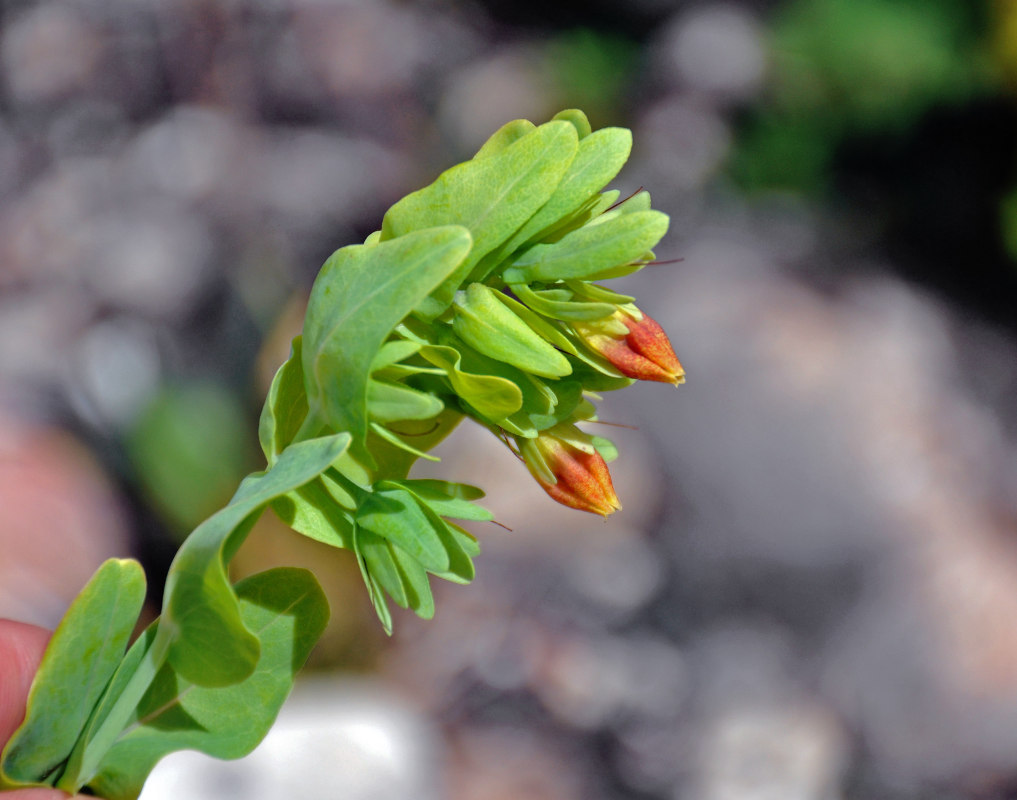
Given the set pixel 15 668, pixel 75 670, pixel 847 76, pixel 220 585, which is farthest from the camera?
pixel 847 76

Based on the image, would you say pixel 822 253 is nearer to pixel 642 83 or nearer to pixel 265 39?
pixel 642 83

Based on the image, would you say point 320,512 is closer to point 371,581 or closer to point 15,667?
point 371,581

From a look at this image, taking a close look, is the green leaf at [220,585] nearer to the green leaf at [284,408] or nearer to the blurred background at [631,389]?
the green leaf at [284,408]

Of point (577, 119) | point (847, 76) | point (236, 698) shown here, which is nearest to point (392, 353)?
point (577, 119)

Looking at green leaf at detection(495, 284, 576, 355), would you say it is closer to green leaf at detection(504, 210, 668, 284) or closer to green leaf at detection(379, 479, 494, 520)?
green leaf at detection(504, 210, 668, 284)

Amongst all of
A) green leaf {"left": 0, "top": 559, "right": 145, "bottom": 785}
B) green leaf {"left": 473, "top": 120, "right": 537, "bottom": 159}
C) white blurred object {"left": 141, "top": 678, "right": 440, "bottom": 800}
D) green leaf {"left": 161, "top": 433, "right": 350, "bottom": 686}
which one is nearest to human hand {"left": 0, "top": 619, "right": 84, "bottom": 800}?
green leaf {"left": 0, "top": 559, "right": 145, "bottom": 785}

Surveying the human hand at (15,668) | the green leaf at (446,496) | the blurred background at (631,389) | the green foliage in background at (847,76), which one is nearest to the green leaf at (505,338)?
the green leaf at (446,496)

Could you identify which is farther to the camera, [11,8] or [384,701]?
[11,8]

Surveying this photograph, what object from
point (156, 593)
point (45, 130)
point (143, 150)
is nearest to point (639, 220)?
point (156, 593)
